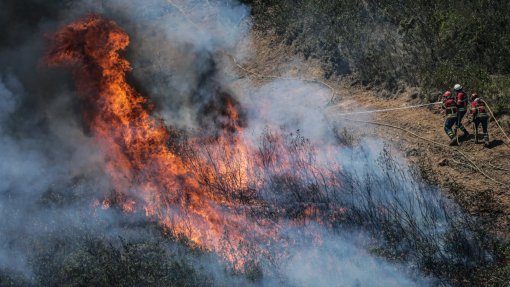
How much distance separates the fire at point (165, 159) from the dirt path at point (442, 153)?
9.56ft

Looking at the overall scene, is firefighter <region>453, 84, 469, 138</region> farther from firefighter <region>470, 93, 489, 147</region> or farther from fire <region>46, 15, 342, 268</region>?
fire <region>46, 15, 342, 268</region>

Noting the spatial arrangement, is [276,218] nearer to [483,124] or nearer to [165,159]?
[165,159]

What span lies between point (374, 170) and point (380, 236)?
7.79 ft

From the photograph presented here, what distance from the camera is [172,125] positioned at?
1535 cm

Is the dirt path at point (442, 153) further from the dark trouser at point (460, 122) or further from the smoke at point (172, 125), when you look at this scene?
the smoke at point (172, 125)

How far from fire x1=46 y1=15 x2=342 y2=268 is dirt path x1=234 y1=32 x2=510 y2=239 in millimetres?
2913

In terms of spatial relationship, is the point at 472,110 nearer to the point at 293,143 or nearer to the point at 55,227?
the point at 293,143

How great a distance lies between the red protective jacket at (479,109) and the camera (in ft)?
37.2

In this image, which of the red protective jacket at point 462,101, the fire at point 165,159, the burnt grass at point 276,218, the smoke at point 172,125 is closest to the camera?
the burnt grass at point 276,218

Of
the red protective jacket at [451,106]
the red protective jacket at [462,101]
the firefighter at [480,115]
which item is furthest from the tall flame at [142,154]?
the red protective jacket at [462,101]

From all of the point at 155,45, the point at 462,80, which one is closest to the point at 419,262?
the point at 462,80

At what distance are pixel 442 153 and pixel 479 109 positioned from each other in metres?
1.46

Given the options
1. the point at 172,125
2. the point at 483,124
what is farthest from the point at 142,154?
the point at 483,124

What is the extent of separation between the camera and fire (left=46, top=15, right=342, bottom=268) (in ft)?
36.6
